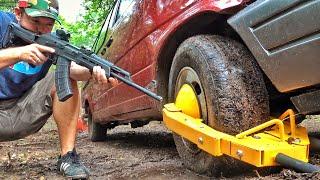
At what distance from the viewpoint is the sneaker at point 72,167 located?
270 centimetres

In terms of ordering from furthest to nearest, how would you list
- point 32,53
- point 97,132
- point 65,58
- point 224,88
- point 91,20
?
point 91,20
point 97,132
point 65,58
point 32,53
point 224,88

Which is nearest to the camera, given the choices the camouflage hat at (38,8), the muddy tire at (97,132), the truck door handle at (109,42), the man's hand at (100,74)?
the man's hand at (100,74)

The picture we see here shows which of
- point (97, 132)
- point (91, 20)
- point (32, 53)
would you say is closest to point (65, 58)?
point (32, 53)

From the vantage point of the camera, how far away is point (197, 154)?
249cm

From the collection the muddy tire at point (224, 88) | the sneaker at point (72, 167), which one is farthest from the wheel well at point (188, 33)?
the sneaker at point (72, 167)

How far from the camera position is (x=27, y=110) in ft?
10.2

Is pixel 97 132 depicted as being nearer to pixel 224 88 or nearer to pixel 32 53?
pixel 32 53

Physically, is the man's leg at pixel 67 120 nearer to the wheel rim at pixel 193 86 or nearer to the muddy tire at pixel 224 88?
the wheel rim at pixel 193 86

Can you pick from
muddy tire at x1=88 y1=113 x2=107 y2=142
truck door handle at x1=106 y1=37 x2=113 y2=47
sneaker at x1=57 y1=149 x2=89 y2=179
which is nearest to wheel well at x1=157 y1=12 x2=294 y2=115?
sneaker at x1=57 y1=149 x2=89 y2=179

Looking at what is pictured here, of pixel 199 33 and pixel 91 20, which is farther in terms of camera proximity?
pixel 91 20

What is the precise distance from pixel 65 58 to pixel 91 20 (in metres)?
10.7

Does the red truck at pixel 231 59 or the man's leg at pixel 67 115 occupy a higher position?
the red truck at pixel 231 59

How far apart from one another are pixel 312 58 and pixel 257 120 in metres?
0.45

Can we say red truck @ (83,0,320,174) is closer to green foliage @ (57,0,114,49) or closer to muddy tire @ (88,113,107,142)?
muddy tire @ (88,113,107,142)
